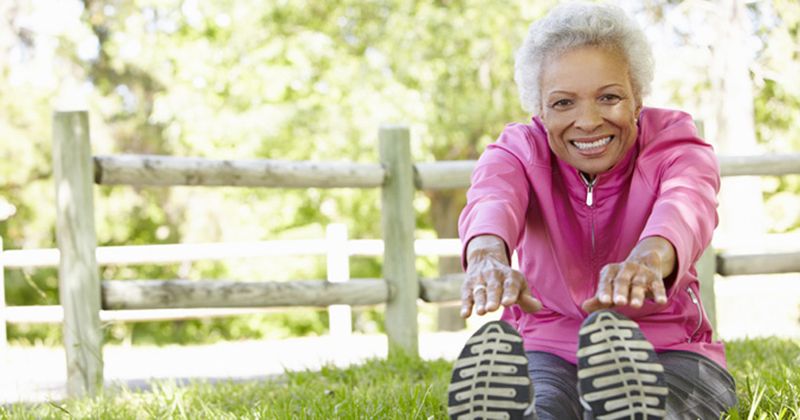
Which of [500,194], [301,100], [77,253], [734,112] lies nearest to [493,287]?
[500,194]

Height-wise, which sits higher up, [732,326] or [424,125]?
[424,125]

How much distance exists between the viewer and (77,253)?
170 inches

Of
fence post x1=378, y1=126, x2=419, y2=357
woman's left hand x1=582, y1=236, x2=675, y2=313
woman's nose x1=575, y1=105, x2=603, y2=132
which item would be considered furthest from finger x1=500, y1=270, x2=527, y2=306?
fence post x1=378, y1=126, x2=419, y2=357

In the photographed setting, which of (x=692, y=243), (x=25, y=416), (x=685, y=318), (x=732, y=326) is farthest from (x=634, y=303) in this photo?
(x=732, y=326)

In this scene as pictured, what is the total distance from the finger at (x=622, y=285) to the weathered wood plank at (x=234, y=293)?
9.04ft

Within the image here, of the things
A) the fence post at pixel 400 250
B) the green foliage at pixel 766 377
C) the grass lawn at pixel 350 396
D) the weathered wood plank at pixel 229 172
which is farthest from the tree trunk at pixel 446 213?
the grass lawn at pixel 350 396

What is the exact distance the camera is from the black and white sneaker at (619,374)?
1.98 meters

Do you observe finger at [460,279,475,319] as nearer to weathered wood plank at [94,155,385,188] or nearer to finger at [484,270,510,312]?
finger at [484,270,510,312]

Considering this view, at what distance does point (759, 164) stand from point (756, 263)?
1.86 ft

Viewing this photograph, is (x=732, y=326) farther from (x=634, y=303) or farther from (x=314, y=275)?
(x=634, y=303)

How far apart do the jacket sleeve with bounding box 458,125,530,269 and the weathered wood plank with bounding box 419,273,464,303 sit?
2504 millimetres

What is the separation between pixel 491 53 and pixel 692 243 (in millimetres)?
12189

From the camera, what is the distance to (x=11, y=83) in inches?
623

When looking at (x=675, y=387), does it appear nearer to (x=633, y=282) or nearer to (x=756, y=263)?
(x=633, y=282)
